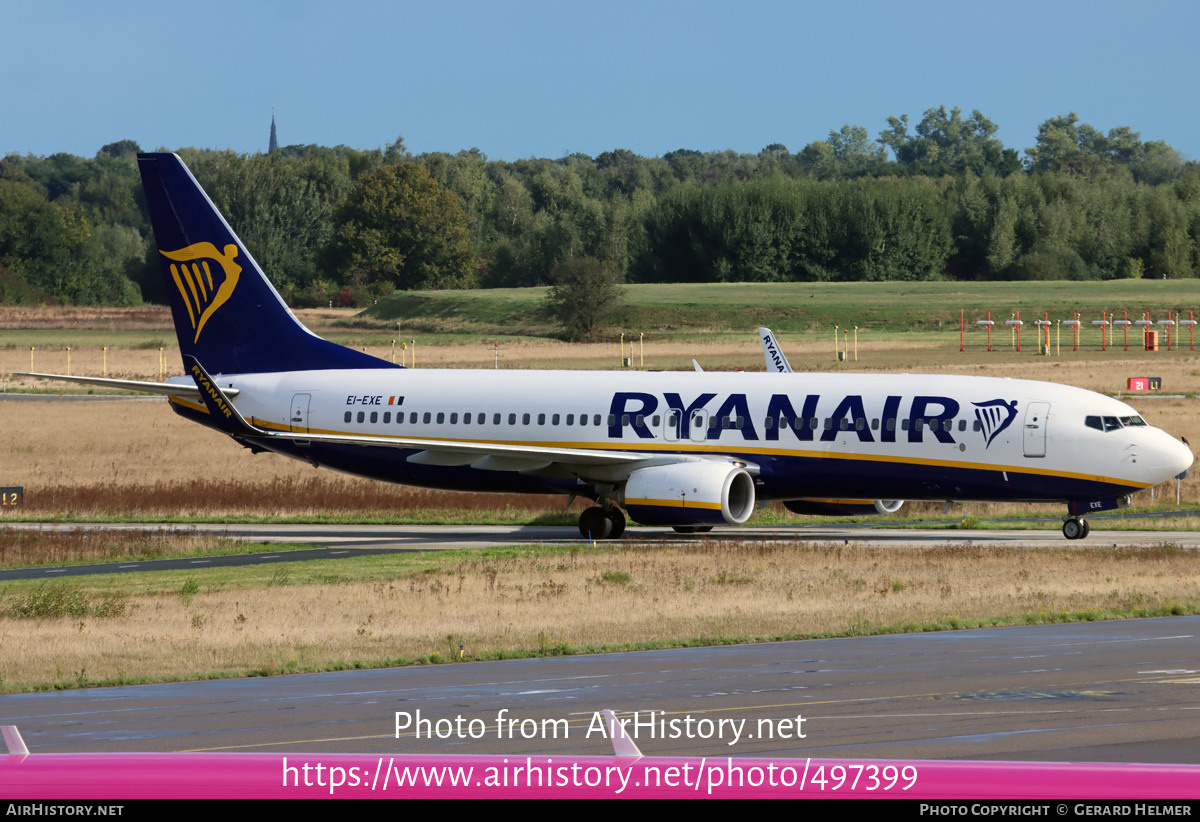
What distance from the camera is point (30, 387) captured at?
315 ft

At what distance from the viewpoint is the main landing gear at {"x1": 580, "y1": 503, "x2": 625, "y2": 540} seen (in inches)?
1582

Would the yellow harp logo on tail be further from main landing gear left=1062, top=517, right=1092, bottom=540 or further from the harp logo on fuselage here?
main landing gear left=1062, top=517, right=1092, bottom=540

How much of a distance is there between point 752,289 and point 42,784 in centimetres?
16012

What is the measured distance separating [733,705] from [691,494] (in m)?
20.6

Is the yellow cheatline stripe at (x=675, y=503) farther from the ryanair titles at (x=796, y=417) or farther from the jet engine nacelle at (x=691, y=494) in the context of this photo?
the ryanair titles at (x=796, y=417)

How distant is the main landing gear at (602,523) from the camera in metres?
40.2

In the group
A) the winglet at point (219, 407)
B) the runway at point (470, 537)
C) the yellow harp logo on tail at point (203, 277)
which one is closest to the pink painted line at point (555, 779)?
the runway at point (470, 537)

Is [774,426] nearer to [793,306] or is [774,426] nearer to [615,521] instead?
[615,521]

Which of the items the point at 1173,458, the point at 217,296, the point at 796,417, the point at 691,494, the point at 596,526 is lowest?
the point at 596,526

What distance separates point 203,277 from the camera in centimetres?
4553

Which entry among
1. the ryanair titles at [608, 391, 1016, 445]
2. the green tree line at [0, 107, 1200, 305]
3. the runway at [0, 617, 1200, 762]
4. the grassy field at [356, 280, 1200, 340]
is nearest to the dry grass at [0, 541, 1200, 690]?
the runway at [0, 617, 1200, 762]

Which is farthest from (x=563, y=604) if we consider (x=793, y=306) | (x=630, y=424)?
(x=793, y=306)

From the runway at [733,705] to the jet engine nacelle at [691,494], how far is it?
14320 mm
